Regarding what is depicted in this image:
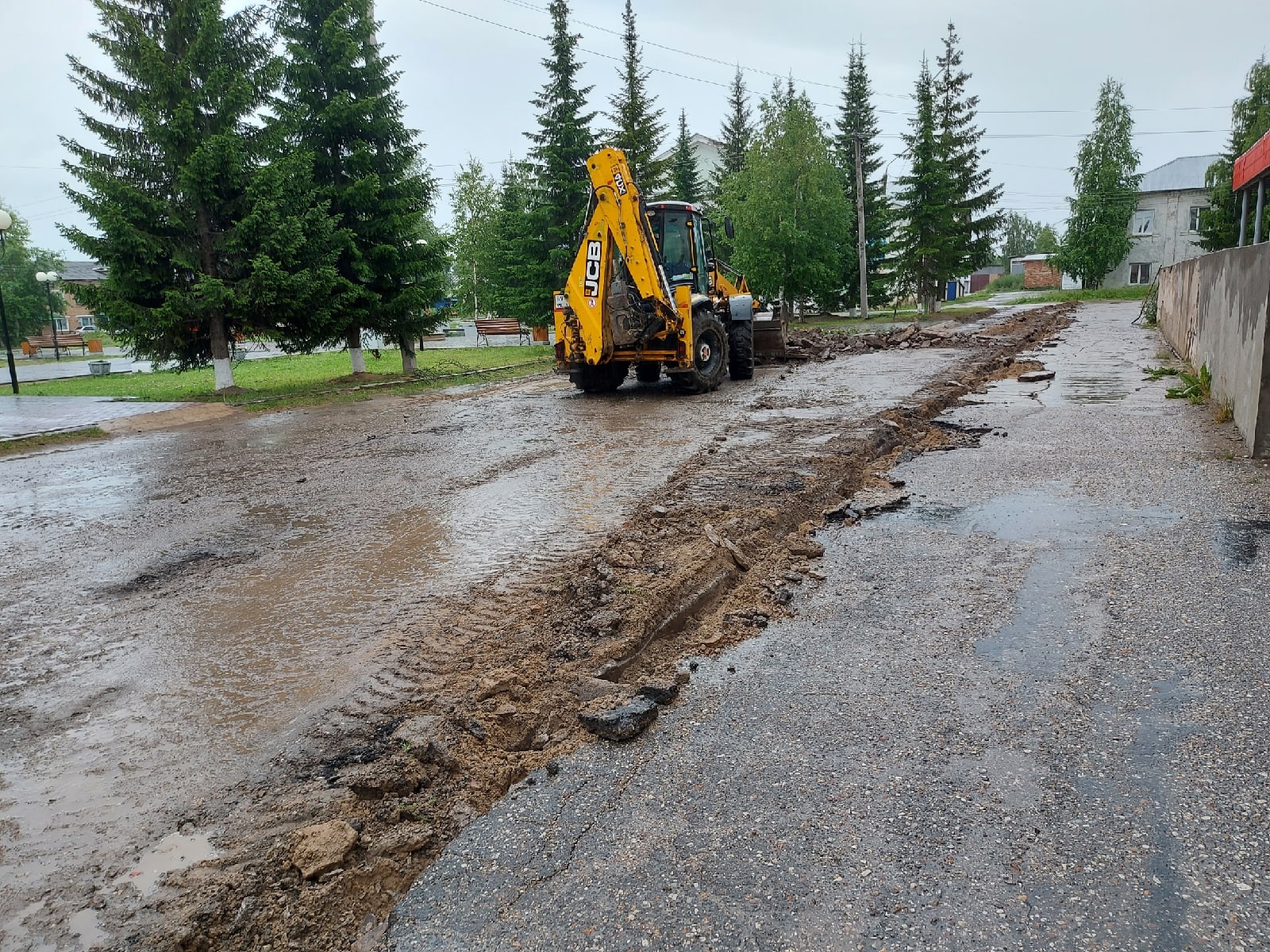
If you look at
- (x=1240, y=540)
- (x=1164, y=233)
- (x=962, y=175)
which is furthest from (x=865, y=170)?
(x=1240, y=540)

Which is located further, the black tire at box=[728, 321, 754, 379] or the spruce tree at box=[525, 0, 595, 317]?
the spruce tree at box=[525, 0, 595, 317]

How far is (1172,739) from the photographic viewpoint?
3367 mm

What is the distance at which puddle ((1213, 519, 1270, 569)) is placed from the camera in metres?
5.38

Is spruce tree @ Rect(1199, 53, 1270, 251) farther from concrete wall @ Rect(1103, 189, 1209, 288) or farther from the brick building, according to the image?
the brick building

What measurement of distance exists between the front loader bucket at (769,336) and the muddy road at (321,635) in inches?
388

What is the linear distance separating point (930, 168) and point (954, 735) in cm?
4279

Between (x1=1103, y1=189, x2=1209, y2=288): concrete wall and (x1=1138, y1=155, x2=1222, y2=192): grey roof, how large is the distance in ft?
1.94

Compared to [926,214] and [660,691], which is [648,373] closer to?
[660,691]

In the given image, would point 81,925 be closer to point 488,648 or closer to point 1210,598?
point 488,648

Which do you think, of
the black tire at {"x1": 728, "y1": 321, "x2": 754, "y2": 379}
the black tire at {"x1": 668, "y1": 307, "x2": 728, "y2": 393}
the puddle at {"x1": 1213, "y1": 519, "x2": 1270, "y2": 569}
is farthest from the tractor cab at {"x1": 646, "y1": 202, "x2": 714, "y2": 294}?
the puddle at {"x1": 1213, "y1": 519, "x2": 1270, "y2": 569}

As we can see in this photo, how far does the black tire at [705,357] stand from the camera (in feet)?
48.8

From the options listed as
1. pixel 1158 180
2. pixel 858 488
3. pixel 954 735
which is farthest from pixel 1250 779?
pixel 1158 180

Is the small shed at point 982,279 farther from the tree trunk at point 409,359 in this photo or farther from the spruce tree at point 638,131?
the tree trunk at point 409,359

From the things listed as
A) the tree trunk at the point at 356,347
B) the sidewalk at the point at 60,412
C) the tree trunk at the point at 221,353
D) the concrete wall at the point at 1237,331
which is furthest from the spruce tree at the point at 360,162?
the concrete wall at the point at 1237,331
